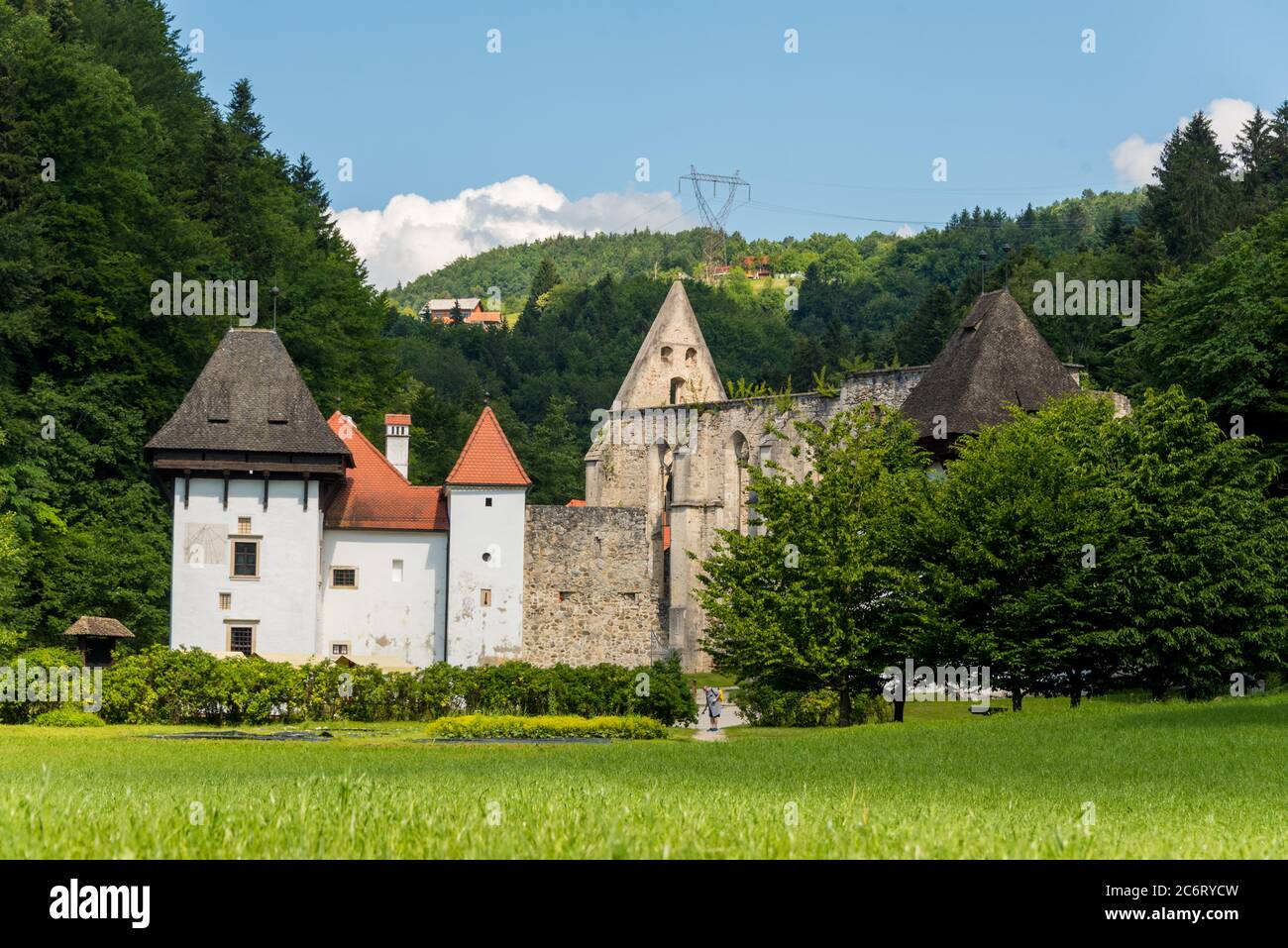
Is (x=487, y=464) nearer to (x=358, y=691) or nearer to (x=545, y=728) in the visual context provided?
(x=358, y=691)

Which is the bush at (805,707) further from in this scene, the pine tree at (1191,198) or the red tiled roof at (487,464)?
the pine tree at (1191,198)

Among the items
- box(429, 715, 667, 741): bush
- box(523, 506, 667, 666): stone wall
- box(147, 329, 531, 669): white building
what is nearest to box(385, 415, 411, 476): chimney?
box(147, 329, 531, 669): white building

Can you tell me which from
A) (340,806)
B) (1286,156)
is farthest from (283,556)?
(1286,156)

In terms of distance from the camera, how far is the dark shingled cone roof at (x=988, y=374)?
52656 mm

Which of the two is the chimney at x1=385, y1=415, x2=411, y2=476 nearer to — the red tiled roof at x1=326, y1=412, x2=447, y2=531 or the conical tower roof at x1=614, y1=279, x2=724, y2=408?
the red tiled roof at x1=326, y1=412, x2=447, y2=531

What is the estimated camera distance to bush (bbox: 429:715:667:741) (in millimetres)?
35562

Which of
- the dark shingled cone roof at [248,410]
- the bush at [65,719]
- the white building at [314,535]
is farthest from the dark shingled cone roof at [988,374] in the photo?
the bush at [65,719]

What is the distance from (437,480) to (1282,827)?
72370 mm

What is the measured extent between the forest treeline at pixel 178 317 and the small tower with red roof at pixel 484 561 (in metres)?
8.90

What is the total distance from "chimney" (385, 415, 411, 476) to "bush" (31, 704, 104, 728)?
2628 centimetres

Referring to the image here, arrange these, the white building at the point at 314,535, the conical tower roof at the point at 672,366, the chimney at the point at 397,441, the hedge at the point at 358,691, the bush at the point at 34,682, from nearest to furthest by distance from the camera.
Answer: the bush at the point at 34,682 < the hedge at the point at 358,691 < the white building at the point at 314,535 < the chimney at the point at 397,441 < the conical tower roof at the point at 672,366

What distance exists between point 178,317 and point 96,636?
68.1 feet

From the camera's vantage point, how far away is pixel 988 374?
5353 centimetres
